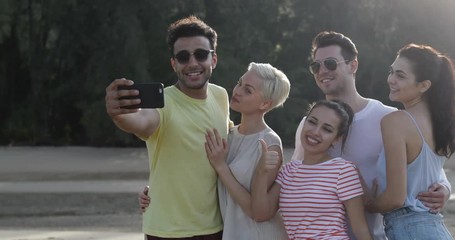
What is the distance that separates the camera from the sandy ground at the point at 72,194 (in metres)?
8.76

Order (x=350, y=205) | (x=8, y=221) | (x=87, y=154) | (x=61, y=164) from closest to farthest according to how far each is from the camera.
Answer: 1. (x=350, y=205)
2. (x=8, y=221)
3. (x=61, y=164)
4. (x=87, y=154)

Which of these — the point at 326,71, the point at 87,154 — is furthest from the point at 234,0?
the point at 326,71

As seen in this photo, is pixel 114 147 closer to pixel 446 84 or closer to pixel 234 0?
pixel 234 0

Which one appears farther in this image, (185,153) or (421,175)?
(185,153)

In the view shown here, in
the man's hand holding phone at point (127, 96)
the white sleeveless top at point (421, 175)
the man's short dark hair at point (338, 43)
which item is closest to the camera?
the man's hand holding phone at point (127, 96)

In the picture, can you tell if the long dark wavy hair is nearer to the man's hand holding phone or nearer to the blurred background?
the man's hand holding phone

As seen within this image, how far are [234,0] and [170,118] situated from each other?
1456 cm

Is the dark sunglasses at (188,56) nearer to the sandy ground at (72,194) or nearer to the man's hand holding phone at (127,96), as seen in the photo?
the man's hand holding phone at (127,96)

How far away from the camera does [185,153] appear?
3.35m

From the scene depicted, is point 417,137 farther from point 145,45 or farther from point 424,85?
point 145,45

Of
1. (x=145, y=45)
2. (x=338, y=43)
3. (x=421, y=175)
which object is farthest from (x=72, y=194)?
(x=421, y=175)

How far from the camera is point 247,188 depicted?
328 cm

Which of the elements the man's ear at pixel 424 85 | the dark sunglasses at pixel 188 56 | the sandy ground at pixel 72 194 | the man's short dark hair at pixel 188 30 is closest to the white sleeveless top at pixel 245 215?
the dark sunglasses at pixel 188 56

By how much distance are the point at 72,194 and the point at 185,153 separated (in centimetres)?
809
